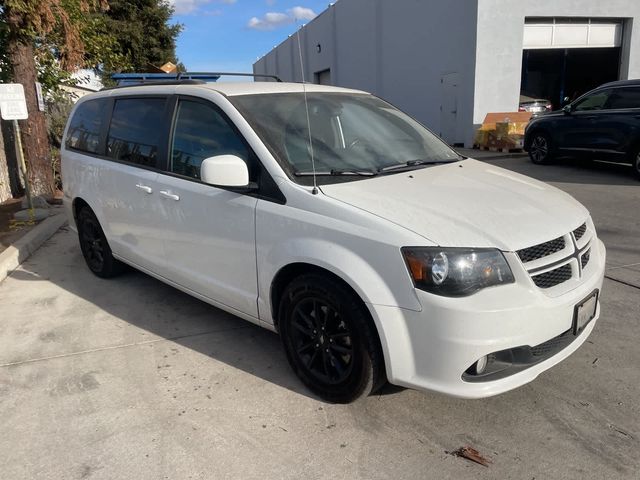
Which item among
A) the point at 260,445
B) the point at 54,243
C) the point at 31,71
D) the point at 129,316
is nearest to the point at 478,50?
the point at 31,71

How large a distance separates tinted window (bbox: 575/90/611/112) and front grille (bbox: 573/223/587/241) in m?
8.80

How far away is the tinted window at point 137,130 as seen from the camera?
4.24m

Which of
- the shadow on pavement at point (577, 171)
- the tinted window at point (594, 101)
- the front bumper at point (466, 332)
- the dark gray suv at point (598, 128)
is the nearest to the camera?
the front bumper at point (466, 332)

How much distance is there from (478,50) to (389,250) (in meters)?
15.5

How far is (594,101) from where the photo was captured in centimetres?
1085

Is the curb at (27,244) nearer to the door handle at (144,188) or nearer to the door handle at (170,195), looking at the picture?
the door handle at (144,188)

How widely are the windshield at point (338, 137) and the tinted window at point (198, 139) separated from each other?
0.17m

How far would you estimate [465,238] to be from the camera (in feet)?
8.63

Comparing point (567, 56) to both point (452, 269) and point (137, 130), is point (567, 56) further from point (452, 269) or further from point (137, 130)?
point (452, 269)

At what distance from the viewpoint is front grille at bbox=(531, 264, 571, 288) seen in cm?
273

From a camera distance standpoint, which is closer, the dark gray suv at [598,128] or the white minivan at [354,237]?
the white minivan at [354,237]

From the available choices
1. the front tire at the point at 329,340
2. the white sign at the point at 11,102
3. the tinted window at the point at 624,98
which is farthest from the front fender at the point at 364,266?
the tinted window at the point at 624,98

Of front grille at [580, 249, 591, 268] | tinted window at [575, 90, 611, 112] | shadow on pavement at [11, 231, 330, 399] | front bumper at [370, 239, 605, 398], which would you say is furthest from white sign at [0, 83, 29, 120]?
tinted window at [575, 90, 611, 112]

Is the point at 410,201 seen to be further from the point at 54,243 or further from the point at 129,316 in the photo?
the point at 54,243
